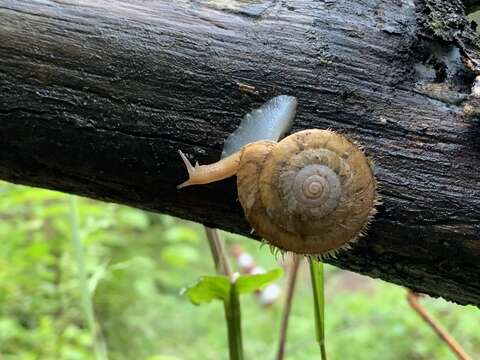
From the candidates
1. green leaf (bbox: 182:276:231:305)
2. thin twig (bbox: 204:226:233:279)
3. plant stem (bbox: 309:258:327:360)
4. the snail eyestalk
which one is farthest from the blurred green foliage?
the snail eyestalk

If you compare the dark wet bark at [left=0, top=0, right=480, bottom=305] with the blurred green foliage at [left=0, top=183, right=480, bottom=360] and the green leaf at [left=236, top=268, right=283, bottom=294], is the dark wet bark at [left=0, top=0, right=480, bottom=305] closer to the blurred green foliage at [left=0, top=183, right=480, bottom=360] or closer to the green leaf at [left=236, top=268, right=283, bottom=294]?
the green leaf at [left=236, top=268, right=283, bottom=294]

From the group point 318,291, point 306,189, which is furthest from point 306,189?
point 318,291

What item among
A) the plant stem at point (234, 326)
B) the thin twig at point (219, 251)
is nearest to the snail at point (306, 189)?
A: the plant stem at point (234, 326)

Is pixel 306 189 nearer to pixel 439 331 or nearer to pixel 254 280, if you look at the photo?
pixel 254 280

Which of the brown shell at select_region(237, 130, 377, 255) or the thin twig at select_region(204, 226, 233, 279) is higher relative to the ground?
the brown shell at select_region(237, 130, 377, 255)

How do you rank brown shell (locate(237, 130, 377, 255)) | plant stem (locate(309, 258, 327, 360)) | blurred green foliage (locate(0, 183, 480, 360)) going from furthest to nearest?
1. blurred green foliage (locate(0, 183, 480, 360))
2. plant stem (locate(309, 258, 327, 360))
3. brown shell (locate(237, 130, 377, 255))

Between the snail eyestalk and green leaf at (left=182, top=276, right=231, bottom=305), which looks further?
green leaf at (left=182, top=276, right=231, bottom=305)
